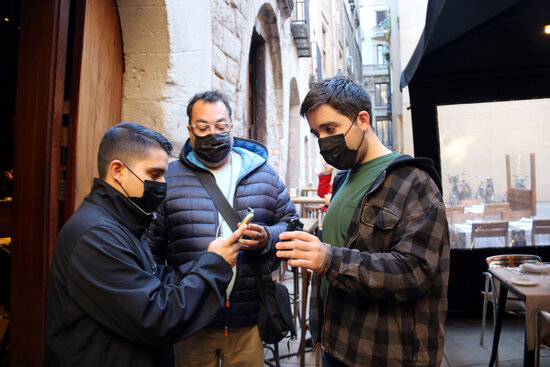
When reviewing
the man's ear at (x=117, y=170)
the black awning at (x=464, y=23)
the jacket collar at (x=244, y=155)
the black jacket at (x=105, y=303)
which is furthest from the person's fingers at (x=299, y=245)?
the black awning at (x=464, y=23)

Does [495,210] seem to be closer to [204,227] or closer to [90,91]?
[204,227]

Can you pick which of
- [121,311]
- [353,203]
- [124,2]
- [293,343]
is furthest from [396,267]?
[293,343]

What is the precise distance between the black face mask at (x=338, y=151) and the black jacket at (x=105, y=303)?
0.73m

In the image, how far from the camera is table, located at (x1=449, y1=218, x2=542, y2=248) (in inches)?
169

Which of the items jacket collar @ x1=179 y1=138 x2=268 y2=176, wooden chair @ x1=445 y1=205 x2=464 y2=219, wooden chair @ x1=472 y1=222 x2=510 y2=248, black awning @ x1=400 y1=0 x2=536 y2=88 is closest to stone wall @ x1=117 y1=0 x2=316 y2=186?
jacket collar @ x1=179 y1=138 x2=268 y2=176

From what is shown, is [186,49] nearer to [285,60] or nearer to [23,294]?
[23,294]

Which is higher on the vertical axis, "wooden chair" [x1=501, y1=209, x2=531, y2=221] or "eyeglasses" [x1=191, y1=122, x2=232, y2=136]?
"eyeglasses" [x1=191, y1=122, x2=232, y2=136]

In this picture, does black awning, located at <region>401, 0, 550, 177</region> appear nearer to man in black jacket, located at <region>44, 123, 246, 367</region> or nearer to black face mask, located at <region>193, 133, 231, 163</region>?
black face mask, located at <region>193, 133, 231, 163</region>

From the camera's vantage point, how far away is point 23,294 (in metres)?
1.78

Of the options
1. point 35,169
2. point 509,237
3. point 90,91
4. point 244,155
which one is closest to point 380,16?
point 509,237

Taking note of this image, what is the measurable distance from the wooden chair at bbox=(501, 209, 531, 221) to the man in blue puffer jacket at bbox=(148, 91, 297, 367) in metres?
3.64

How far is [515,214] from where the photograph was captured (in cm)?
431

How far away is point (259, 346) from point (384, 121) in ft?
134

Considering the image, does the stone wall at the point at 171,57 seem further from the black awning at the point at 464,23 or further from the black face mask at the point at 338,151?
the black awning at the point at 464,23
